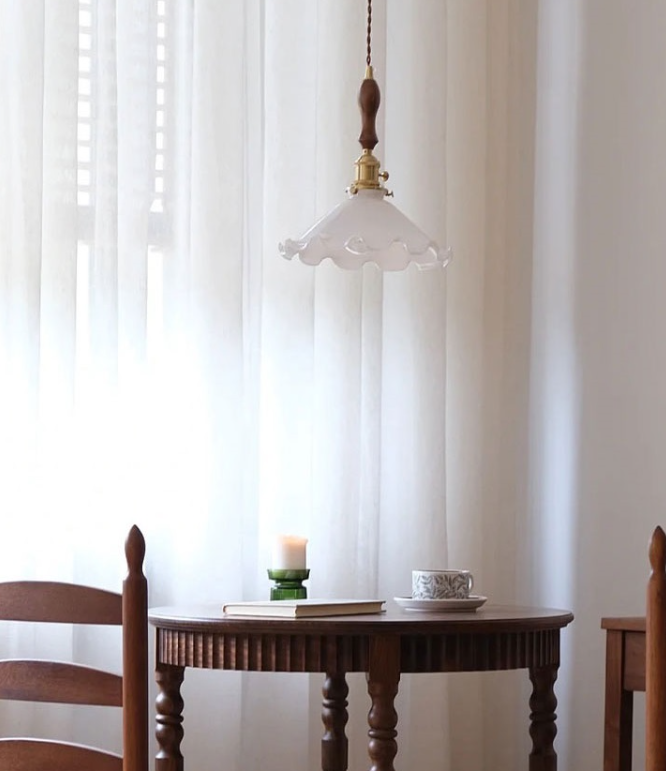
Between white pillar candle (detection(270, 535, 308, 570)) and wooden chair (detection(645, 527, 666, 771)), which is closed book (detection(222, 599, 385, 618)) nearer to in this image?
white pillar candle (detection(270, 535, 308, 570))

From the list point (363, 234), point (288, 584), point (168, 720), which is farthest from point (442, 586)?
point (363, 234)

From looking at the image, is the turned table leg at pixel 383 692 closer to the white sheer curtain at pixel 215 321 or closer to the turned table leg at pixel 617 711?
the turned table leg at pixel 617 711

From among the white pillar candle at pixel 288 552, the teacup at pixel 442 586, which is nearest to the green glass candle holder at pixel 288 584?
the white pillar candle at pixel 288 552

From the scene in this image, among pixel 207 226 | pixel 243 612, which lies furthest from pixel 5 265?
pixel 243 612

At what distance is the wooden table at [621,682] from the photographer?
2174mm

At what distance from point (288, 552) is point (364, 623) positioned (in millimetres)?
394

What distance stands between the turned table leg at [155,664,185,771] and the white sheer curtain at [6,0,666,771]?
52 cm

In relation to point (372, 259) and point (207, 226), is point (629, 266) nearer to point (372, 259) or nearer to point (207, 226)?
point (372, 259)

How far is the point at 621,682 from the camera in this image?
221 centimetres

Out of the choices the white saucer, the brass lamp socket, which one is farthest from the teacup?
the brass lamp socket

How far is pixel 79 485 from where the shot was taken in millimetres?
2586

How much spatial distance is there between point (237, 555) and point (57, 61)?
1.06 m

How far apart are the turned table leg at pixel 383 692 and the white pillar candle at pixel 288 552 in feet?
1.29

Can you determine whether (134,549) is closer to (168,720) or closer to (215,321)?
(168,720)
